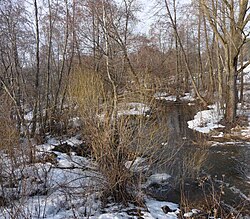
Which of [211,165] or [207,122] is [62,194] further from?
[207,122]

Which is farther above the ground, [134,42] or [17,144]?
[134,42]

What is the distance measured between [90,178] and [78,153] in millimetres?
2256

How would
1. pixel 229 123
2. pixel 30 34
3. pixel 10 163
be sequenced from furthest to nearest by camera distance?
pixel 229 123, pixel 30 34, pixel 10 163

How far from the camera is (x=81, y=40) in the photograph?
42.1ft

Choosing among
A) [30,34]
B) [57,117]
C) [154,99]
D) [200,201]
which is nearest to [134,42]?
[30,34]

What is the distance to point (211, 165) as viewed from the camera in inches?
316

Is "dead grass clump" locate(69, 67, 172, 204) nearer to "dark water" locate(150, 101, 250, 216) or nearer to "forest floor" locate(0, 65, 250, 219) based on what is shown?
"forest floor" locate(0, 65, 250, 219)

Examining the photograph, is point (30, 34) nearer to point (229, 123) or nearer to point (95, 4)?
point (95, 4)

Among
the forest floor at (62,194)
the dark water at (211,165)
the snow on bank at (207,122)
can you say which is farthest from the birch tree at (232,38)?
the forest floor at (62,194)

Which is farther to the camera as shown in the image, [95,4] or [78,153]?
[95,4]

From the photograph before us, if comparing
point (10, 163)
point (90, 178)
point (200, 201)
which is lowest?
point (200, 201)

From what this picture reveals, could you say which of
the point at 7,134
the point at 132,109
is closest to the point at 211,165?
the point at 132,109

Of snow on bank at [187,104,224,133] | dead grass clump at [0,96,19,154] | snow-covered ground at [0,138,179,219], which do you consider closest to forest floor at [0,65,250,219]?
snow-covered ground at [0,138,179,219]

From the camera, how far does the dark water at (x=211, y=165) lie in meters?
6.31
